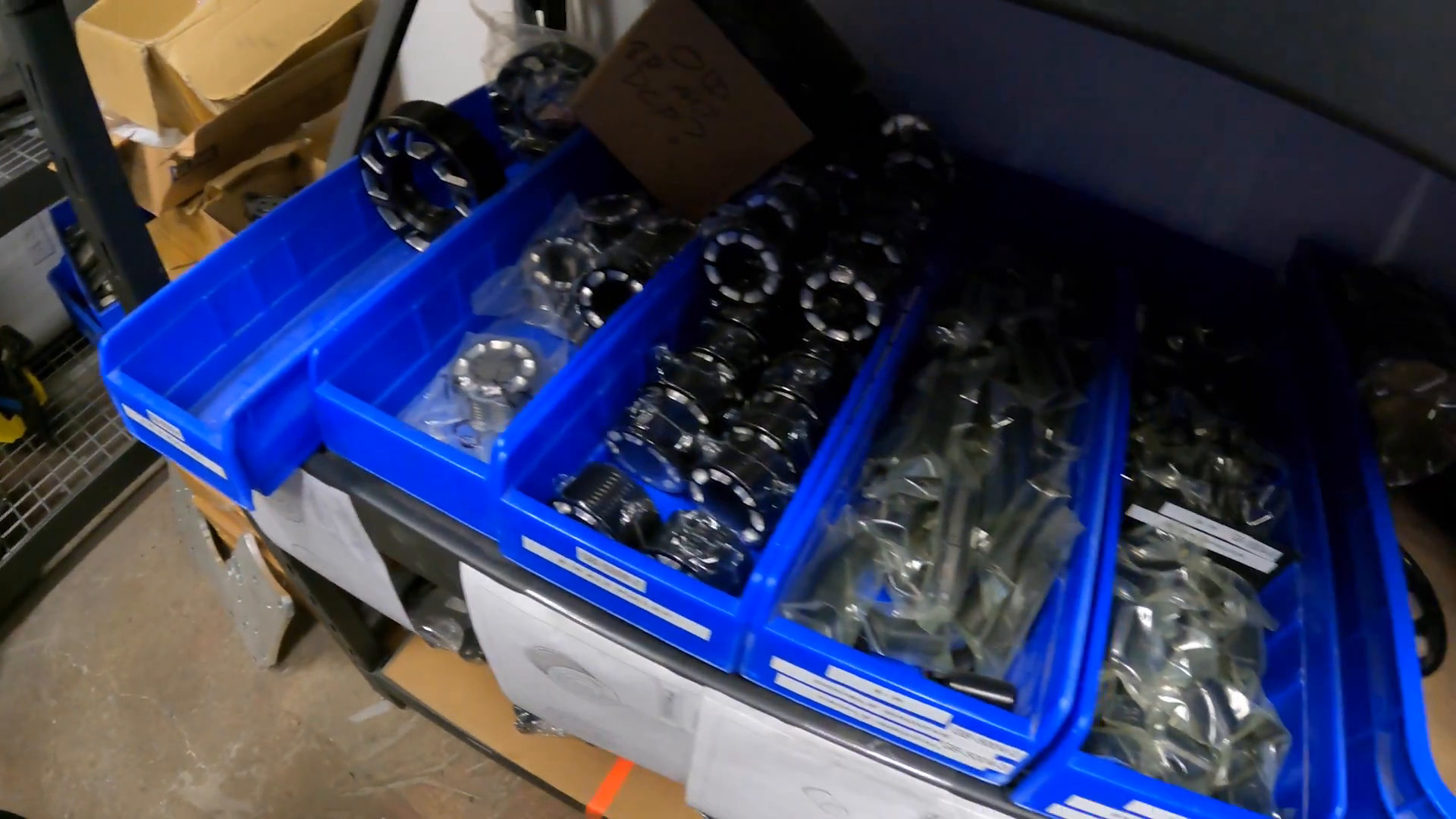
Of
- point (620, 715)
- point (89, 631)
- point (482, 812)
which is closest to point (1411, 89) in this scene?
point (620, 715)

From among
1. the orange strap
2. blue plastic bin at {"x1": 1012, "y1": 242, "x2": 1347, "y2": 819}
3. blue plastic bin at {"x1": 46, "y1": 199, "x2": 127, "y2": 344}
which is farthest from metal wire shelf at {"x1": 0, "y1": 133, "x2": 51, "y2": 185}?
blue plastic bin at {"x1": 1012, "y1": 242, "x2": 1347, "y2": 819}

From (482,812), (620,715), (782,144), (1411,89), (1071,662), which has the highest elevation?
(1411,89)

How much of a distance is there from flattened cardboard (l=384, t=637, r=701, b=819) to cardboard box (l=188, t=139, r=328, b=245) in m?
0.57

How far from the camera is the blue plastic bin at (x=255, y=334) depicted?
611mm

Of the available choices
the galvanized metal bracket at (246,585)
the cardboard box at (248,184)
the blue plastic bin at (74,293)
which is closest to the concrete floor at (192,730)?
the galvanized metal bracket at (246,585)

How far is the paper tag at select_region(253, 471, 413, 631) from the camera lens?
26.3 inches

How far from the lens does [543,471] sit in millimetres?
625

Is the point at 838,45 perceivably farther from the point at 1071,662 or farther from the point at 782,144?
the point at 1071,662

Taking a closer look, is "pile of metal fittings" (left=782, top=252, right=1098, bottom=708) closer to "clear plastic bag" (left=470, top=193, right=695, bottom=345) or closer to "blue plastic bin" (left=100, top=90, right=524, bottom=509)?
"clear plastic bag" (left=470, top=193, right=695, bottom=345)

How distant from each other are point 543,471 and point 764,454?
16cm

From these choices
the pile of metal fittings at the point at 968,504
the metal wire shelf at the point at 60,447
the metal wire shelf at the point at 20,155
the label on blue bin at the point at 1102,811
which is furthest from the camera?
the metal wire shelf at the point at 60,447

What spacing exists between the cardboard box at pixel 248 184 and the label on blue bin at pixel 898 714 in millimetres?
870

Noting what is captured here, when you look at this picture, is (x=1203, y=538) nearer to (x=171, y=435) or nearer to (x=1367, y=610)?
(x=1367, y=610)

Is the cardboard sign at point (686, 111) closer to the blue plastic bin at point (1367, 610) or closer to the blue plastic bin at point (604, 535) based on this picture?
the blue plastic bin at point (604, 535)
